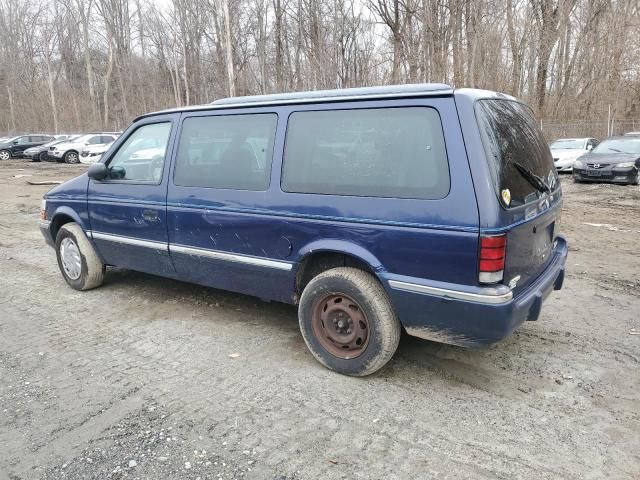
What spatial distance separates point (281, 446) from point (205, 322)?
200 centimetres

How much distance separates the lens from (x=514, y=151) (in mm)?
3311

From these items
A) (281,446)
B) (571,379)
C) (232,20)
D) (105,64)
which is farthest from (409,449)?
(105,64)

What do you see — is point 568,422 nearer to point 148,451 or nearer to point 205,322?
point 148,451

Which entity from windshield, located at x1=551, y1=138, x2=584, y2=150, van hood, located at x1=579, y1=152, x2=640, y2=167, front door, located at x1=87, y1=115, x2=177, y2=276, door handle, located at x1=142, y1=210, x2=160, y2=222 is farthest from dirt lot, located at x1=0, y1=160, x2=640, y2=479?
windshield, located at x1=551, y1=138, x2=584, y2=150

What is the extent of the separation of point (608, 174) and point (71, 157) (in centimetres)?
2563

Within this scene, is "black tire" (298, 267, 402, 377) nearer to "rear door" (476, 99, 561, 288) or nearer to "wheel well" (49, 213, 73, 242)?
"rear door" (476, 99, 561, 288)

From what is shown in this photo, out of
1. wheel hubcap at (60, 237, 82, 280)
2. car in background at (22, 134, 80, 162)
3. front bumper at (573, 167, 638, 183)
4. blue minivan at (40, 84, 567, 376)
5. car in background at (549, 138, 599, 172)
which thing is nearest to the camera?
blue minivan at (40, 84, 567, 376)

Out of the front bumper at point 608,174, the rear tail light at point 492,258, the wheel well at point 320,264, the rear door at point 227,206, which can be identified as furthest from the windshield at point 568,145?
the rear tail light at point 492,258

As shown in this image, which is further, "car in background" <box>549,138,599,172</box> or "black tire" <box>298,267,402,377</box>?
"car in background" <box>549,138,599,172</box>

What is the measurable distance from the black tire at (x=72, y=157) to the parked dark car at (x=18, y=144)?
646 centimetres

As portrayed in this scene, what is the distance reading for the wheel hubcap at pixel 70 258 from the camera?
5.52 meters

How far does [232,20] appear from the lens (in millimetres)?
37719

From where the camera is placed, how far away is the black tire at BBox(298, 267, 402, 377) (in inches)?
133

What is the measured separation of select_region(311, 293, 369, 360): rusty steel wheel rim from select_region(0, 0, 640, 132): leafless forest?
20.1 metres
